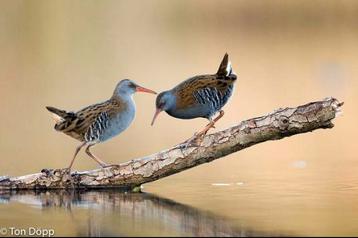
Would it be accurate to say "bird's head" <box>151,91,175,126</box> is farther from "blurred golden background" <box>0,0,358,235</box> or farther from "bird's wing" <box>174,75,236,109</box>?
"blurred golden background" <box>0,0,358,235</box>

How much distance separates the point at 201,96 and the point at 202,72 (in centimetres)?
1115

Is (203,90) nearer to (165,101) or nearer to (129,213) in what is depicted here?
(165,101)

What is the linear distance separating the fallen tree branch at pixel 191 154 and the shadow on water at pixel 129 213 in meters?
0.17

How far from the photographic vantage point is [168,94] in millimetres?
9844

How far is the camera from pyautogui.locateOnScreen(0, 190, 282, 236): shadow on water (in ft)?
22.4

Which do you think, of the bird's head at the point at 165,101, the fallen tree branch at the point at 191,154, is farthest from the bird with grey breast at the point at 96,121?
the bird's head at the point at 165,101

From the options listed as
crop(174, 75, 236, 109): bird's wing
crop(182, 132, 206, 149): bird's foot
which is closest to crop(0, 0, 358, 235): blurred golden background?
crop(182, 132, 206, 149): bird's foot

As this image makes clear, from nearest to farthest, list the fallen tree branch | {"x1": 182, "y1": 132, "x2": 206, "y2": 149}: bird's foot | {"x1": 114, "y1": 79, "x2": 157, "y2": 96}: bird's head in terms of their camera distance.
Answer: the fallen tree branch
{"x1": 182, "y1": 132, "x2": 206, "y2": 149}: bird's foot
{"x1": 114, "y1": 79, "x2": 157, "y2": 96}: bird's head

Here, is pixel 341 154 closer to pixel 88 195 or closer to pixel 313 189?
pixel 313 189

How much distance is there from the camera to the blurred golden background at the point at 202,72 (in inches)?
349

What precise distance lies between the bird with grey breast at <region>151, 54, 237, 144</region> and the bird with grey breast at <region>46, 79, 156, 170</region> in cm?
44

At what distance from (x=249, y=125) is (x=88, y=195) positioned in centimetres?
157

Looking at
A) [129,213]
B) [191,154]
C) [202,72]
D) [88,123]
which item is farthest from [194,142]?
[202,72]

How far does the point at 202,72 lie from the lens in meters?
20.8
